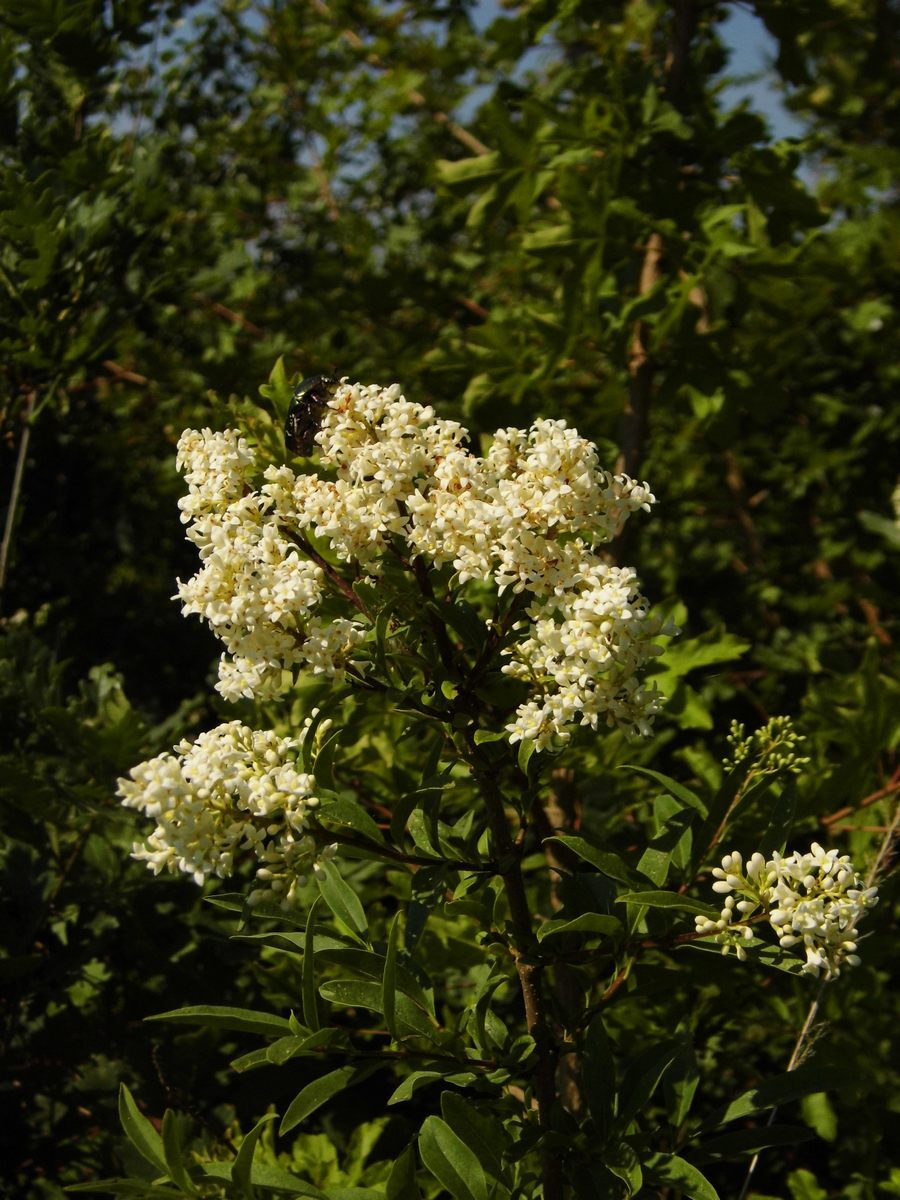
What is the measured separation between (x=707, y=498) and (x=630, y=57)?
1223 millimetres

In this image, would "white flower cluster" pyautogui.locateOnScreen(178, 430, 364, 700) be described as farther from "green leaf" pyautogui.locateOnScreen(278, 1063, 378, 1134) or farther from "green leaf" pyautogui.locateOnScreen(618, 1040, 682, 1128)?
"green leaf" pyautogui.locateOnScreen(618, 1040, 682, 1128)

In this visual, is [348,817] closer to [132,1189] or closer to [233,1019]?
[233,1019]

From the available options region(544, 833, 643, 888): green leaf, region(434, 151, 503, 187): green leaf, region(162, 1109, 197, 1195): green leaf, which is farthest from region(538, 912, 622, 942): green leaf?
region(434, 151, 503, 187): green leaf

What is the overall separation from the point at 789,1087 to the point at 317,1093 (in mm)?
485

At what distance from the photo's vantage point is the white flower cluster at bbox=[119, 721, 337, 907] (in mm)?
999

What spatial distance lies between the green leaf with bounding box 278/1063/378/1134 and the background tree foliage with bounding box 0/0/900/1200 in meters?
0.43

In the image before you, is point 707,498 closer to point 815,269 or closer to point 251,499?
point 815,269

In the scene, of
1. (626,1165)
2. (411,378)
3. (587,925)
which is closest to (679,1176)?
(626,1165)

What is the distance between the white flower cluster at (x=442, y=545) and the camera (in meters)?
1.07

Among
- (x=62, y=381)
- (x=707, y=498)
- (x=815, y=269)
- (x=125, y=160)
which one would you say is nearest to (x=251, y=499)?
(x=62, y=381)

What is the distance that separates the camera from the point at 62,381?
80.6 inches

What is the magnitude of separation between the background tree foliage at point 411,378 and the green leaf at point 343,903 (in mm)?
392

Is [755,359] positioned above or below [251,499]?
below

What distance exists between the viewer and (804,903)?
100 cm
